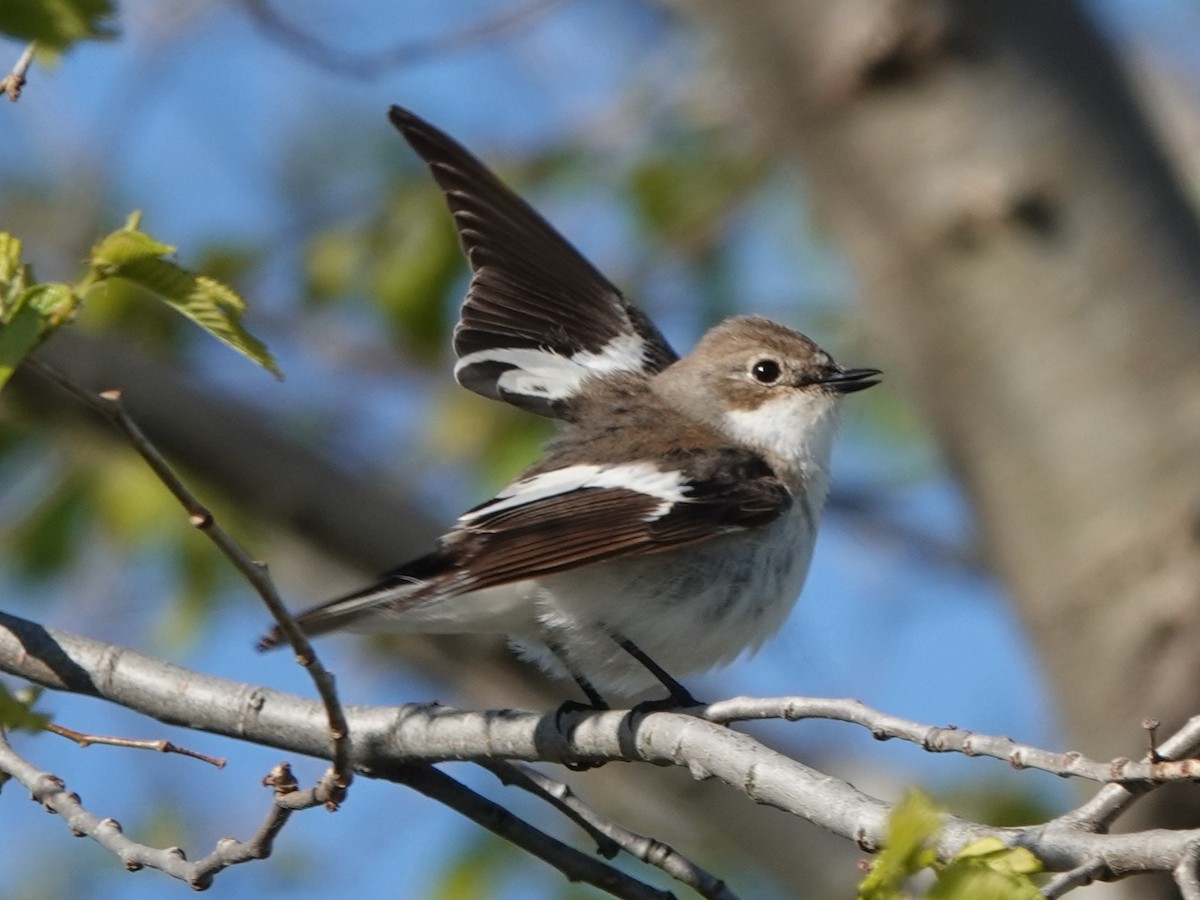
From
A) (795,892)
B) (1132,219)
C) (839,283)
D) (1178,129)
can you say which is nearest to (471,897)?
(795,892)

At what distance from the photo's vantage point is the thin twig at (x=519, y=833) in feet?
8.78

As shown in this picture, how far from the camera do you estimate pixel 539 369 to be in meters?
4.86

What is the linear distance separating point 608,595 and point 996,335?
6.56ft

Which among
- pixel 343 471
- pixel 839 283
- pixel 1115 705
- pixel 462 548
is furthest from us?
pixel 839 283

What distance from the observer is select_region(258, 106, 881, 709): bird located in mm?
3781

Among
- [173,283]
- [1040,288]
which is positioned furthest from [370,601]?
[1040,288]

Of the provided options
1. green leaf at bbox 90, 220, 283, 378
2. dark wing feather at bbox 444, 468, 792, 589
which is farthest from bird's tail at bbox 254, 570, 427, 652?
green leaf at bbox 90, 220, 283, 378

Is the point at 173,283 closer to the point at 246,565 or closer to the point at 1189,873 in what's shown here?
the point at 246,565

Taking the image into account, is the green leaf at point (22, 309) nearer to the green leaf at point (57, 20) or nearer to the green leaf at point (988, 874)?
the green leaf at point (57, 20)

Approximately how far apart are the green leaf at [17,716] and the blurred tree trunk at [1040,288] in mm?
3414

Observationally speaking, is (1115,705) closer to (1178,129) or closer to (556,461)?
(556,461)

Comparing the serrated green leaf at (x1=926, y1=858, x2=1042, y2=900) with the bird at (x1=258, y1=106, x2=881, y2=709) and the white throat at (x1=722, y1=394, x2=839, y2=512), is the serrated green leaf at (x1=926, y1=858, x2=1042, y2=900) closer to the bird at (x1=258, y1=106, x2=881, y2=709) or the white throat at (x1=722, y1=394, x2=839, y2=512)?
the bird at (x1=258, y1=106, x2=881, y2=709)

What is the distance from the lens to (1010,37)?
5332 millimetres

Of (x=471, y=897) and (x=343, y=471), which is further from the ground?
(x=343, y=471)
